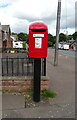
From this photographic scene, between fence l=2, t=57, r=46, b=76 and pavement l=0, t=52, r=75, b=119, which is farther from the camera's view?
fence l=2, t=57, r=46, b=76

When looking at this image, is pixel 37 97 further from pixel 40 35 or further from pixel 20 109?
pixel 40 35

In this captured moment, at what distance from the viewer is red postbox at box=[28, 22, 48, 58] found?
3402mm

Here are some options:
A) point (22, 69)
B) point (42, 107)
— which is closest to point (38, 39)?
point (42, 107)

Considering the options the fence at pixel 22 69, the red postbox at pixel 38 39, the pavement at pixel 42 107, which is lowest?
the pavement at pixel 42 107

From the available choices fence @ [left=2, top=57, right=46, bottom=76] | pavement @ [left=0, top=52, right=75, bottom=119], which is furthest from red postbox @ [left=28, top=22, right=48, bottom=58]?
pavement @ [left=0, top=52, right=75, bottom=119]

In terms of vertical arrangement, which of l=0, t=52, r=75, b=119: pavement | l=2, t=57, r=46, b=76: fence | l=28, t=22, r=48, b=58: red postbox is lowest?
l=0, t=52, r=75, b=119: pavement

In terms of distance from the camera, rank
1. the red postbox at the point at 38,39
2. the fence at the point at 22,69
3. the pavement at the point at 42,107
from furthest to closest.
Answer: the fence at the point at 22,69 → the red postbox at the point at 38,39 → the pavement at the point at 42,107

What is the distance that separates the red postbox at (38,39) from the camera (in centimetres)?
340

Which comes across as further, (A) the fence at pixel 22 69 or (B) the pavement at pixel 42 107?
(A) the fence at pixel 22 69

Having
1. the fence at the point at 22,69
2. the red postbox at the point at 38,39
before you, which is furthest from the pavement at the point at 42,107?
the red postbox at the point at 38,39

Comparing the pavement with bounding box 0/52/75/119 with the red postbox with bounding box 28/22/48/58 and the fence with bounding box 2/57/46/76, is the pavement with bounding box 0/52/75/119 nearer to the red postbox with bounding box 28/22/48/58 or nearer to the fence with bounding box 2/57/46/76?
the fence with bounding box 2/57/46/76

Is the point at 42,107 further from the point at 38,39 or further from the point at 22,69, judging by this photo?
the point at 22,69

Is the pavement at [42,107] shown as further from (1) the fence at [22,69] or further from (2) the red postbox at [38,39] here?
(2) the red postbox at [38,39]

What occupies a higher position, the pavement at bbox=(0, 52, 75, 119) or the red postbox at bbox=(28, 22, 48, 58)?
the red postbox at bbox=(28, 22, 48, 58)
